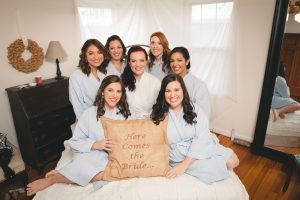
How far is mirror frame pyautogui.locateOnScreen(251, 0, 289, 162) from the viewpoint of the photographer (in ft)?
7.27

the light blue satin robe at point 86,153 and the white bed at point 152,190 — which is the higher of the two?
the light blue satin robe at point 86,153

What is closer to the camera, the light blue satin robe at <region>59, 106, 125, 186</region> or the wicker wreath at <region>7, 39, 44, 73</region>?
the light blue satin robe at <region>59, 106, 125, 186</region>

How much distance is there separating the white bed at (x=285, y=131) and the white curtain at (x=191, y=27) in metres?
0.55

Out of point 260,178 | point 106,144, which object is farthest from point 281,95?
point 106,144

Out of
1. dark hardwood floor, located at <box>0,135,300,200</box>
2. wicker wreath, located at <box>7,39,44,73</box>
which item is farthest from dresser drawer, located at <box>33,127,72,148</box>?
wicker wreath, located at <box>7,39,44,73</box>

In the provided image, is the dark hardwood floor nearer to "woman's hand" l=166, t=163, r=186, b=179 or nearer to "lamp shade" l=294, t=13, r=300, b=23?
"woman's hand" l=166, t=163, r=186, b=179

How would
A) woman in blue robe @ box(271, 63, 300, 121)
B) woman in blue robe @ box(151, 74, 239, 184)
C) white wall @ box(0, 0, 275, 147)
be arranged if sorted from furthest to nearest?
white wall @ box(0, 0, 275, 147)
woman in blue robe @ box(271, 63, 300, 121)
woman in blue robe @ box(151, 74, 239, 184)

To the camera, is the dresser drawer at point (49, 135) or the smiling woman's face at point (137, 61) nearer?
the smiling woman's face at point (137, 61)

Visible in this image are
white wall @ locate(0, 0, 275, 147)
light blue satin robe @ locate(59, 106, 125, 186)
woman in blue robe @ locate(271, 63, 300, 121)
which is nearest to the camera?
light blue satin robe @ locate(59, 106, 125, 186)

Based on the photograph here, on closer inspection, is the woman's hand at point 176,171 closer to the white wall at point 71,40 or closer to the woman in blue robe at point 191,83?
the woman in blue robe at point 191,83

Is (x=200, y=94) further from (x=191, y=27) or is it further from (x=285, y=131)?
(x=191, y=27)

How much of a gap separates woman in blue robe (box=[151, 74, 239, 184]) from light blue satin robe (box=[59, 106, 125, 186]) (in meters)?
0.36

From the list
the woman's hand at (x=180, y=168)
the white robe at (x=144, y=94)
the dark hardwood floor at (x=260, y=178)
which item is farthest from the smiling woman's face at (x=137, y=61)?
the dark hardwood floor at (x=260, y=178)

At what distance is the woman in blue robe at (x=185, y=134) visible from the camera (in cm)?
162
